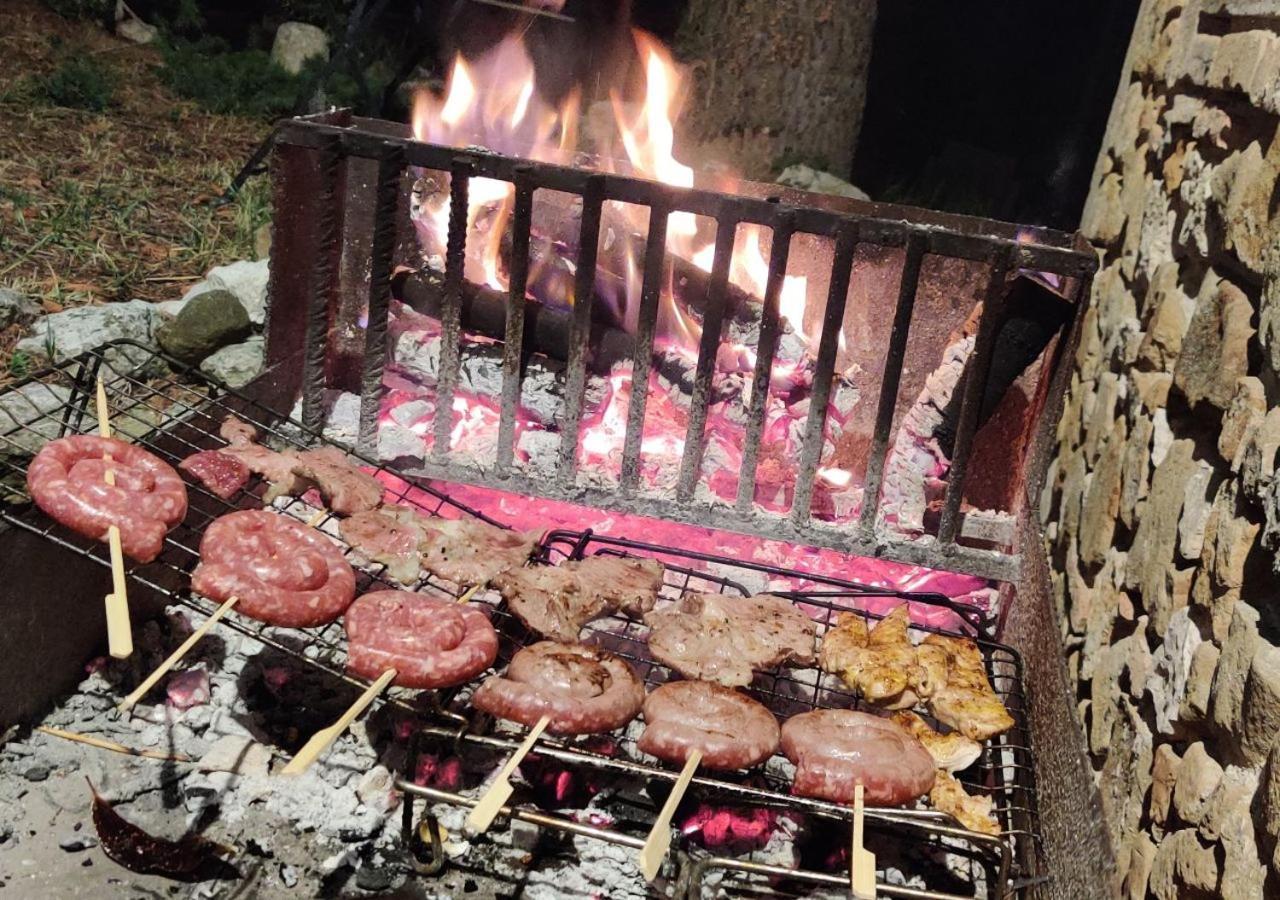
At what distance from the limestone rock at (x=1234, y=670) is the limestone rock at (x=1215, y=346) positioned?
67 cm

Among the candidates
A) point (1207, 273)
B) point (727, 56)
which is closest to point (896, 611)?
point (1207, 273)

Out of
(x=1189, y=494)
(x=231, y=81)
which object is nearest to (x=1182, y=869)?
(x=1189, y=494)

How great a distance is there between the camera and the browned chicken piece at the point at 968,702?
381 cm

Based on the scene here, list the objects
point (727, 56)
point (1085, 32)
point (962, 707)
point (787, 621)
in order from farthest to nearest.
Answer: point (1085, 32) → point (727, 56) → point (787, 621) → point (962, 707)

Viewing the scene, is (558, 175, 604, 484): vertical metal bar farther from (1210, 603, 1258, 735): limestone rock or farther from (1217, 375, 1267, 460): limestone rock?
(1210, 603, 1258, 735): limestone rock

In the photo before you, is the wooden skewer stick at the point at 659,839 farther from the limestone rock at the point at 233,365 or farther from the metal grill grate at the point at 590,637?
the limestone rock at the point at 233,365

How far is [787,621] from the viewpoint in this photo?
4.24 metres

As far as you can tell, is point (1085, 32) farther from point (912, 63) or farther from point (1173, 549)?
point (1173, 549)

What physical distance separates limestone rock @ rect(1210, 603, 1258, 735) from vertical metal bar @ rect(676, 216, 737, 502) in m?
2.83

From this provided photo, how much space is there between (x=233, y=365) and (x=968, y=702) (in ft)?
16.6

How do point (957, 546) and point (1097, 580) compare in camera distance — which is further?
point (957, 546)

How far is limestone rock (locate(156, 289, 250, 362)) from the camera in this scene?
6.80 meters

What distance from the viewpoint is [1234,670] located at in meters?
2.22

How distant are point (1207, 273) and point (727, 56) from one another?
28.3ft
